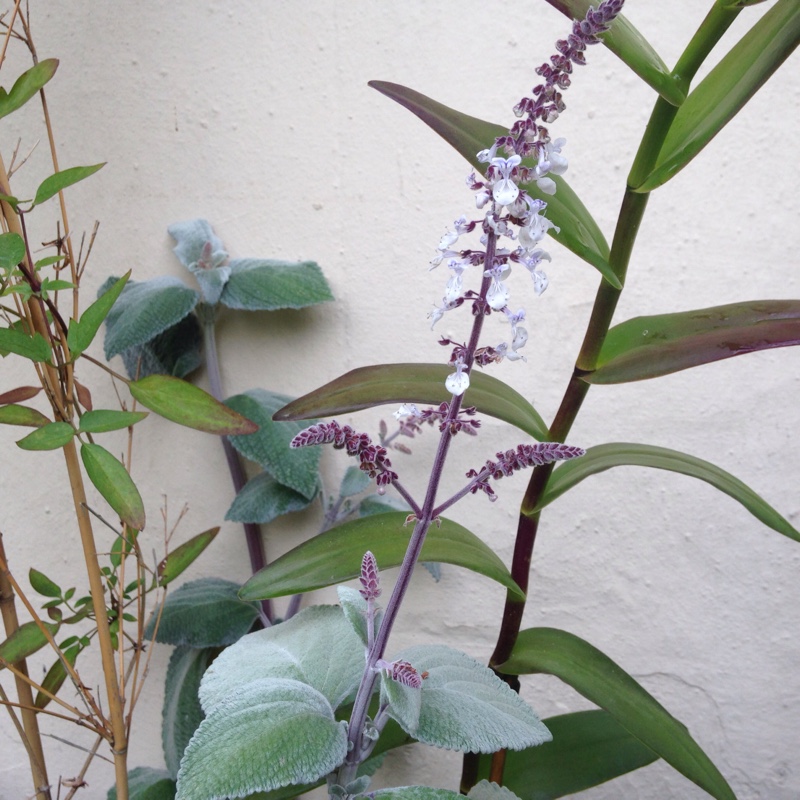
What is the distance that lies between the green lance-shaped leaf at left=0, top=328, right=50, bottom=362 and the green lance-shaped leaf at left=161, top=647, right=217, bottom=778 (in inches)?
14.3

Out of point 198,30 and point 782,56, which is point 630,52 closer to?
point 782,56

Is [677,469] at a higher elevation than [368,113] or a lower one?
lower

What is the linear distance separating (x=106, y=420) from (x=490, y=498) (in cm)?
23

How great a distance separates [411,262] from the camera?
67cm

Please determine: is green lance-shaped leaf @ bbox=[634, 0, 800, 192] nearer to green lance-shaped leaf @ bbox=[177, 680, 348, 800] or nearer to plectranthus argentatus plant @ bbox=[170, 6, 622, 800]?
plectranthus argentatus plant @ bbox=[170, 6, 622, 800]

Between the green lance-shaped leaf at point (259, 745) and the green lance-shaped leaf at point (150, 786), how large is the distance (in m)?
0.33

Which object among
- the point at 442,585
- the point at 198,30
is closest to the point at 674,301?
the point at 442,585

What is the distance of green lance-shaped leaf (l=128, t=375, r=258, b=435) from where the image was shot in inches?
17.3

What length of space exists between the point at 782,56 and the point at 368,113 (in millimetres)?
397

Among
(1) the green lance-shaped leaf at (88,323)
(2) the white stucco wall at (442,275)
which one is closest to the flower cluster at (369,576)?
(1) the green lance-shaped leaf at (88,323)

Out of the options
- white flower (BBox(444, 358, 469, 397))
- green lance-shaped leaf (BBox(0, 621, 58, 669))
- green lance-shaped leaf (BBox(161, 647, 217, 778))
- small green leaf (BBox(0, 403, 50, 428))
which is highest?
white flower (BBox(444, 358, 469, 397))

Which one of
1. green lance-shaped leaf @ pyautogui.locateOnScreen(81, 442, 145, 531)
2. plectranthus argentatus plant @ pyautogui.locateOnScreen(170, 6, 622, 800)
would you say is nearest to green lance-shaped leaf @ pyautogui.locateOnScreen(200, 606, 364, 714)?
plectranthus argentatus plant @ pyautogui.locateOnScreen(170, 6, 622, 800)

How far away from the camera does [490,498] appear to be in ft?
1.13

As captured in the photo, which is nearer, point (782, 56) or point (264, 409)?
point (782, 56)
